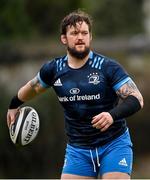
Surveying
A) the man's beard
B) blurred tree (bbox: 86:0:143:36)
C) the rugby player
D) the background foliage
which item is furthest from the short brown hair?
blurred tree (bbox: 86:0:143:36)

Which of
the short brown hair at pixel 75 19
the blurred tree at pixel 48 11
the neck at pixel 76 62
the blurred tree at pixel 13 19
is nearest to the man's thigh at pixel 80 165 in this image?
the neck at pixel 76 62

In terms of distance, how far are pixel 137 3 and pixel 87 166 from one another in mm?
40300

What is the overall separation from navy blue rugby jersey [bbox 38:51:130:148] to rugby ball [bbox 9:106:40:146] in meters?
0.53

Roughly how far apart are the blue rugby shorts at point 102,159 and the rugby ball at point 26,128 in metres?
0.62

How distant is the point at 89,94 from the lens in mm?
7836

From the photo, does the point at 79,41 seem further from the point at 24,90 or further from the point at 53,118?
the point at 53,118

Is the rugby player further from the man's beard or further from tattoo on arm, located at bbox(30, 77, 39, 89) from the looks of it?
tattoo on arm, located at bbox(30, 77, 39, 89)

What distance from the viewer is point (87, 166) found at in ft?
26.0

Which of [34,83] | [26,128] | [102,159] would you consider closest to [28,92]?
[34,83]

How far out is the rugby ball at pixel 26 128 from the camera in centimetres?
841

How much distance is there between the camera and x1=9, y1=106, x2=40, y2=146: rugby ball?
331 inches

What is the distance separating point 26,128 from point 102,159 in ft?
3.38

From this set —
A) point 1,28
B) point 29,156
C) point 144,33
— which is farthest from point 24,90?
point 144,33

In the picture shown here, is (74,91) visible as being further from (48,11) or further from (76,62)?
(48,11)
